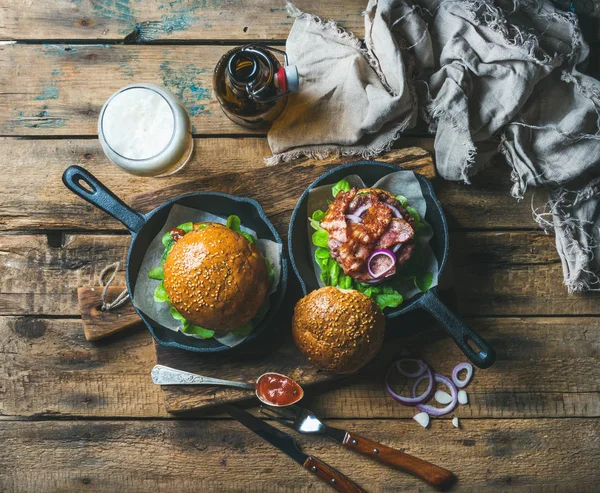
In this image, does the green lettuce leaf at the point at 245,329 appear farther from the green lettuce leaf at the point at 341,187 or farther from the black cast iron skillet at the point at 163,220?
the green lettuce leaf at the point at 341,187

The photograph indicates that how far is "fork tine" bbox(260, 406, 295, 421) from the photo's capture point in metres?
2.14

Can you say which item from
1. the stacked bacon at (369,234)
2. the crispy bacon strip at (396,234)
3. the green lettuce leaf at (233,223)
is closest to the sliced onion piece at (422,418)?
the stacked bacon at (369,234)

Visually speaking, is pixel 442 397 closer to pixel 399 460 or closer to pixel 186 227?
pixel 399 460

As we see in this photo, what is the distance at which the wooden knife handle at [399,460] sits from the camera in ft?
6.97

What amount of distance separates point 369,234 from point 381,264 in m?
0.12

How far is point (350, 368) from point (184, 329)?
1.98 feet

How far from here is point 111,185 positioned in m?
2.28

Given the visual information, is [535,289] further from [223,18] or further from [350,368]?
[223,18]

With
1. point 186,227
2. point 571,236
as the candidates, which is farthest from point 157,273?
point 571,236

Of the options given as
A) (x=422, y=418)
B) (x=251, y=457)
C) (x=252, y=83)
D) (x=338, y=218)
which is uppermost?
(x=252, y=83)

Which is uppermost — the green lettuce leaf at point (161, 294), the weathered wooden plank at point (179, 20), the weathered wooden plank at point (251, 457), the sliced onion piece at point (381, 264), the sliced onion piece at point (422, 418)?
the weathered wooden plank at point (179, 20)

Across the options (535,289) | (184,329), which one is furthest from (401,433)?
(184,329)

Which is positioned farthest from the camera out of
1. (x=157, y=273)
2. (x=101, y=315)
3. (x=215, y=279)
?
(x=101, y=315)

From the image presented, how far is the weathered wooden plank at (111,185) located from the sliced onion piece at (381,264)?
1.39 feet
